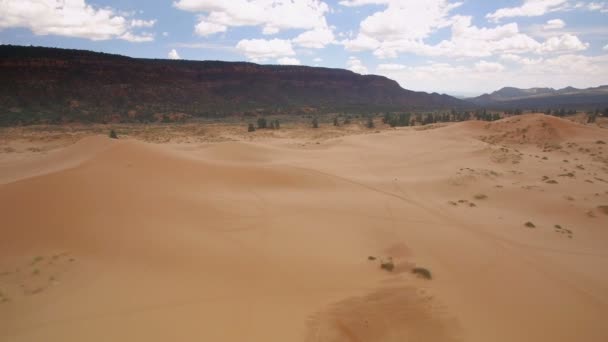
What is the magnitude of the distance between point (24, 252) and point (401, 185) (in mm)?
9239

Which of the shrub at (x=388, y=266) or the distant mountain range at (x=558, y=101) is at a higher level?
the distant mountain range at (x=558, y=101)

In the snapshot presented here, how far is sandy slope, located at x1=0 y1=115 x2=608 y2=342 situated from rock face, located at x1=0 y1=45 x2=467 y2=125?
30364mm

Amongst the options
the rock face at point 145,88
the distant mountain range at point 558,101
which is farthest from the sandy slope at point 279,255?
the distant mountain range at point 558,101

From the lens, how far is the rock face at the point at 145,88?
39.8 meters

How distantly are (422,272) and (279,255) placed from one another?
2257 millimetres

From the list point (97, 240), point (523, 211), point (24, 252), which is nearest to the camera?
point (24, 252)

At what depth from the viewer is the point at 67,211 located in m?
6.24

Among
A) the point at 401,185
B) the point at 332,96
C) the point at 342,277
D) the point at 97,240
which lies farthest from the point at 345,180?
the point at 332,96

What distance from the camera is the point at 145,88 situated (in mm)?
51906

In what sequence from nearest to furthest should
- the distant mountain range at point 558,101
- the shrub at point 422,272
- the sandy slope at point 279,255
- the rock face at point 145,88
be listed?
the sandy slope at point 279,255, the shrub at point 422,272, the rock face at point 145,88, the distant mountain range at point 558,101

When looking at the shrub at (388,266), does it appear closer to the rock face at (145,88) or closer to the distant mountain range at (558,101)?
the rock face at (145,88)

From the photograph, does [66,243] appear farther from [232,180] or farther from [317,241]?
[232,180]

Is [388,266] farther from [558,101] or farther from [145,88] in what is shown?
[558,101]

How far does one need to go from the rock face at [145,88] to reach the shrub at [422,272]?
3521 centimetres
